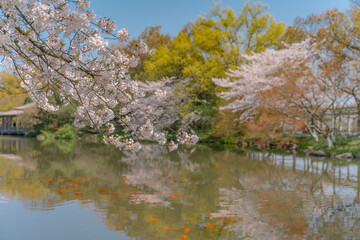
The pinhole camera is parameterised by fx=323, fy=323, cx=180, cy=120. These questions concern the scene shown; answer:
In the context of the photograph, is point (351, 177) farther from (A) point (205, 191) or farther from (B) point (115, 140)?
(B) point (115, 140)

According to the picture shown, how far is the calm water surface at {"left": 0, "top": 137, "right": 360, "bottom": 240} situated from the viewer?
4.03 m

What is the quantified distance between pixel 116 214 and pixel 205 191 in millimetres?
2322

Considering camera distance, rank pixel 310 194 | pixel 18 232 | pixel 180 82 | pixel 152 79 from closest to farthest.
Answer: pixel 18 232 < pixel 310 194 < pixel 180 82 < pixel 152 79

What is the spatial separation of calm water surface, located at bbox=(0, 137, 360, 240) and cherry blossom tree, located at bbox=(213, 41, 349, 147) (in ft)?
29.3

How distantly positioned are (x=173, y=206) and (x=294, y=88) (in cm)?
1283

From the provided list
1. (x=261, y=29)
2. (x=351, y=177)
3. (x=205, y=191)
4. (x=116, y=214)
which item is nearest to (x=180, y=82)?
(x=261, y=29)

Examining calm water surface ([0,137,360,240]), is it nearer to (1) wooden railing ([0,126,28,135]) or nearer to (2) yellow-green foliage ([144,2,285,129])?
(2) yellow-green foliage ([144,2,285,129])

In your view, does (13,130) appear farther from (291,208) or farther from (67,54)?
(67,54)

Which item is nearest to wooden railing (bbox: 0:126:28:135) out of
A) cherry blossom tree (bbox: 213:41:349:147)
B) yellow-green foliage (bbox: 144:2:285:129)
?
yellow-green foliage (bbox: 144:2:285:129)

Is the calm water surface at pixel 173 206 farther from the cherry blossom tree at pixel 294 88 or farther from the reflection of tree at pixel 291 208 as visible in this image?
the cherry blossom tree at pixel 294 88

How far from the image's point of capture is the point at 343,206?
557 cm

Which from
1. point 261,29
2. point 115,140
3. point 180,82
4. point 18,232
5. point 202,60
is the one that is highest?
point 261,29

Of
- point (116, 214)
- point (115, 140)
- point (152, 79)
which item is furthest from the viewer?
point (152, 79)

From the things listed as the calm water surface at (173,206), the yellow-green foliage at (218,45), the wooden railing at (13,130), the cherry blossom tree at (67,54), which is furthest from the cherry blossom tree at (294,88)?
the wooden railing at (13,130)
